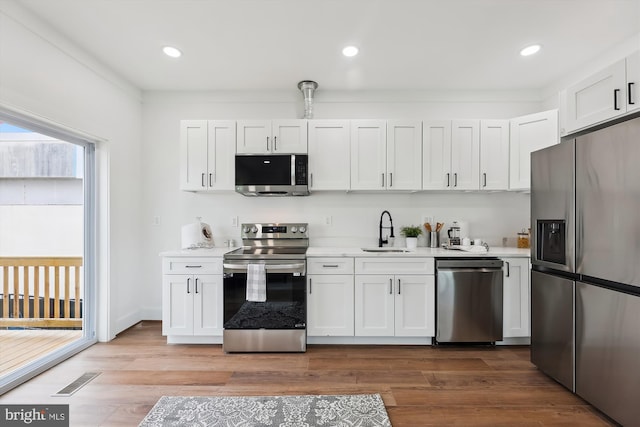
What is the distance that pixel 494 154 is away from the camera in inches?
131

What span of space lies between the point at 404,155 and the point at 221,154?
1920 mm

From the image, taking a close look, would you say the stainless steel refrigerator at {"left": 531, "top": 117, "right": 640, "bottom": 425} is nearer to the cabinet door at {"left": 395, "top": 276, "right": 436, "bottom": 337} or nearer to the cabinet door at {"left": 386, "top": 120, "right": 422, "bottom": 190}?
the cabinet door at {"left": 395, "top": 276, "right": 436, "bottom": 337}

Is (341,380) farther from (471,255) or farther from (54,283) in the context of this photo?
(54,283)

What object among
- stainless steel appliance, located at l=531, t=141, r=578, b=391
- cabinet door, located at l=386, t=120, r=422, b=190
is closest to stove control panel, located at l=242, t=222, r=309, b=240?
cabinet door, located at l=386, t=120, r=422, b=190

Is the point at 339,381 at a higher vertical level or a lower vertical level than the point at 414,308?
lower

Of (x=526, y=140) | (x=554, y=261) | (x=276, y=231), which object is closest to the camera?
(x=554, y=261)

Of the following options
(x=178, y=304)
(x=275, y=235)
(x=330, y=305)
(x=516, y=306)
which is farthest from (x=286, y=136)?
(x=516, y=306)

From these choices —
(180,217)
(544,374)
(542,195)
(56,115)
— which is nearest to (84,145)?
(56,115)

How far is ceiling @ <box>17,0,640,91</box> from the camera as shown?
222 cm

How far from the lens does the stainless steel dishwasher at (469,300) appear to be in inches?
117

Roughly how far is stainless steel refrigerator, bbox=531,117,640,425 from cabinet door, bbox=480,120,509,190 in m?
0.80

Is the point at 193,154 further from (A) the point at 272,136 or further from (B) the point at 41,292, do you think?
(B) the point at 41,292

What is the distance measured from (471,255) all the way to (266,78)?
107 inches

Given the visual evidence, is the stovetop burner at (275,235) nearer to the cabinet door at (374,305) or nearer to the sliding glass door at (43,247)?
the cabinet door at (374,305)
